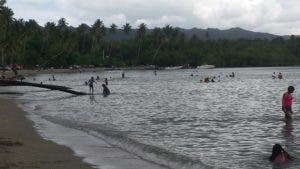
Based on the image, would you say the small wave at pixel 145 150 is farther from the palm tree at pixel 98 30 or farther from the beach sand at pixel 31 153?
the palm tree at pixel 98 30

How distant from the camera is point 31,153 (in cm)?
1533

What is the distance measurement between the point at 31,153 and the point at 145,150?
491 centimetres

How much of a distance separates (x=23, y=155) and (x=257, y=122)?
18424 mm

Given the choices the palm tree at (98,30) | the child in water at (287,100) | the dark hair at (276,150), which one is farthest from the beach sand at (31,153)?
the palm tree at (98,30)

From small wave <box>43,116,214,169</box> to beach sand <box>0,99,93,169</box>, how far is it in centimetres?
272

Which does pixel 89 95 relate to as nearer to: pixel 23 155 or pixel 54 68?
pixel 23 155

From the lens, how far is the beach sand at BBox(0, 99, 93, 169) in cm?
1349

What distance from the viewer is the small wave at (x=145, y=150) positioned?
16.2 metres

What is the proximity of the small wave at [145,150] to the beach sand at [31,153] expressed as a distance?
2724 millimetres

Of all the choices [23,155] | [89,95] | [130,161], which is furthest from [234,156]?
[89,95]

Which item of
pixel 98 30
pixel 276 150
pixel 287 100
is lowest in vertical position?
pixel 276 150

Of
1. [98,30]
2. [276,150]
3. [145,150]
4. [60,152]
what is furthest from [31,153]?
[98,30]

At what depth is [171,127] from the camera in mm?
27266

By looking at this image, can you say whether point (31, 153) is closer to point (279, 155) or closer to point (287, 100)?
point (279, 155)
